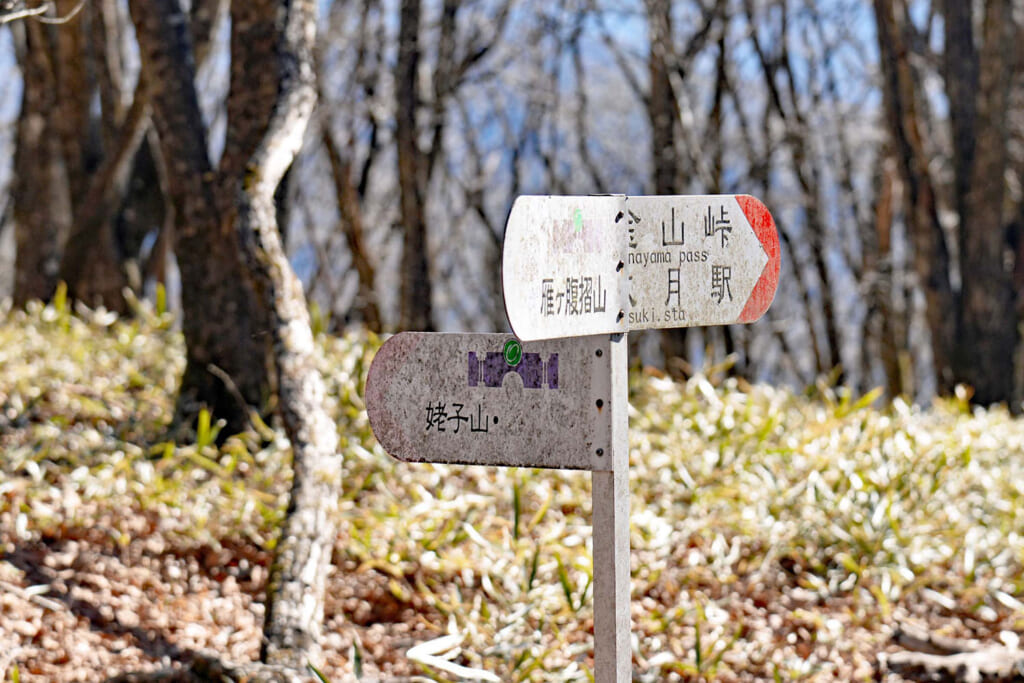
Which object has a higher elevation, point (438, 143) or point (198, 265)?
point (438, 143)

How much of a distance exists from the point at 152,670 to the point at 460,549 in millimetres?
1290

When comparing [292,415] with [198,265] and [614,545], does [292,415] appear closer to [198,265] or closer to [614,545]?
[614,545]

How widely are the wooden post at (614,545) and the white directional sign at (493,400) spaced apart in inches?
1.3

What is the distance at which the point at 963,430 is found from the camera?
6.04 meters

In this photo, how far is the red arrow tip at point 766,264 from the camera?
2.48 metres

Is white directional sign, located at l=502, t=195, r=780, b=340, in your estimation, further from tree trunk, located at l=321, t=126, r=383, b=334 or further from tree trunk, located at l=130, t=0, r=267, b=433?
tree trunk, located at l=321, t=126, r=383, b=334

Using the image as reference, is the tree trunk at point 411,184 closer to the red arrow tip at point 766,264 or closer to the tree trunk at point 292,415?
the tree trunk at point 292,415

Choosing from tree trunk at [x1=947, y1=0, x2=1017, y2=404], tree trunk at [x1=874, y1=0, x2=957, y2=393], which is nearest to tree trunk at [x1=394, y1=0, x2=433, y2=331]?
tree trunk at [x1=874, y1=0, x2=957, y2=393]

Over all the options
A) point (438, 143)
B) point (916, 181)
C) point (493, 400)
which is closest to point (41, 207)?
point (438, 143)

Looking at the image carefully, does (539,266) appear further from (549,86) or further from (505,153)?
(505,153)

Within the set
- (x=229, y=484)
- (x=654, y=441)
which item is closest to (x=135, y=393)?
(x=229, y=484)

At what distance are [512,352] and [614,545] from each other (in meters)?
0.47

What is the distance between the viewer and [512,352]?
7.53 feet

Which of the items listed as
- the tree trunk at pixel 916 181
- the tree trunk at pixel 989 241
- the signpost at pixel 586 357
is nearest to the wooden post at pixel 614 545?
the signpost at pixel 586 357
